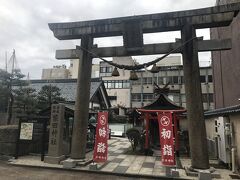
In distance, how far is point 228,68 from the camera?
67.6ft

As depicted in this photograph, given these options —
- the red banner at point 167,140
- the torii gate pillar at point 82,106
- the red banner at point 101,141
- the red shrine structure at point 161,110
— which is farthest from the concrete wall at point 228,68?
the torii gate pillar at point 82,106

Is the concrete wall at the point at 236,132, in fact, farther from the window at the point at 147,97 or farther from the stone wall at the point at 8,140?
the window at the point at 147,97

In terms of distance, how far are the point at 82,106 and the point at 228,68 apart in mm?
15929

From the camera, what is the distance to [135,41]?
35.5 feet

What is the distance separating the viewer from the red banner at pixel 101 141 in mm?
10172

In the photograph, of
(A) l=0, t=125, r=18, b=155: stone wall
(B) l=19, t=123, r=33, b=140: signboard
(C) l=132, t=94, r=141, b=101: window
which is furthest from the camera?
(C) l=132, t=94, r=141, b=101: window

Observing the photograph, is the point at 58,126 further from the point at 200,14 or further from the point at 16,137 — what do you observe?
the point at 200,14

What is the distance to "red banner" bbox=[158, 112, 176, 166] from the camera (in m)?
9.10

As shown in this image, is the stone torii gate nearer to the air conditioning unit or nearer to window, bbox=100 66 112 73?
the air conditioning unit

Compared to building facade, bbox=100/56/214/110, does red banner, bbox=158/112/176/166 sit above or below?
below

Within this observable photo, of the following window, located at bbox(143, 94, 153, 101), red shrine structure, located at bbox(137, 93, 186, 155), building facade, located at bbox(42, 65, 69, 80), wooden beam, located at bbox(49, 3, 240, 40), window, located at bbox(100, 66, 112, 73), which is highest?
building facade, located at bbox(42, 65, 69, 80)

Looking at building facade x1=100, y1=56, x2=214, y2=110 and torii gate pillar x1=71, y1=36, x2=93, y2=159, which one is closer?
torii gate pillar x1=71, y1=36, x2=93, y2=159

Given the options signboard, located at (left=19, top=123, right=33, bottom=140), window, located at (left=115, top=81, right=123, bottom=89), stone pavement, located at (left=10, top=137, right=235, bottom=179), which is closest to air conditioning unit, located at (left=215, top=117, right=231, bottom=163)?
stone pavement, located at (left=10, top=137, right=235, bottom=179)

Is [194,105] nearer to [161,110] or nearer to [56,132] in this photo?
[161,110]
